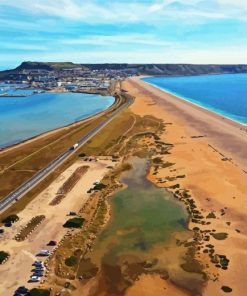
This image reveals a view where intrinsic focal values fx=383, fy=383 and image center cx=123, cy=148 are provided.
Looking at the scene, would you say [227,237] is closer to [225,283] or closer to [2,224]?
[225,283]

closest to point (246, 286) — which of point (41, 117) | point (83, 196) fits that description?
point (83, 196)

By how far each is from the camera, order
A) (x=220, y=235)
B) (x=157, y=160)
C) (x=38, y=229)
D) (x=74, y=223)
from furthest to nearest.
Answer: (x=157, y=160)
(x=74, y=223)
(x=38, y=229)
(x=220, y=235)

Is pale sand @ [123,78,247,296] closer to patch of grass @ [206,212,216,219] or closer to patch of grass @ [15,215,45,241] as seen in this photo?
patch of grass @ [206,212,216,219]

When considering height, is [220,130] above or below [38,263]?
above

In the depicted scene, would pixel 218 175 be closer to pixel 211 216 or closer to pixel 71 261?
pixel 211 216

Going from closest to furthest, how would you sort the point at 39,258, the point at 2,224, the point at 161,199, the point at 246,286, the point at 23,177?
1. the point at 246,286
2. the point at 39,258
3. the point at 2,224
4. the point at 161,199
5. the point at 23,177

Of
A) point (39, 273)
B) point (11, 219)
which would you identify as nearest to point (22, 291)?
point (39, 273)

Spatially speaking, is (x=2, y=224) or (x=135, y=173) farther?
(x=135, y=173)
